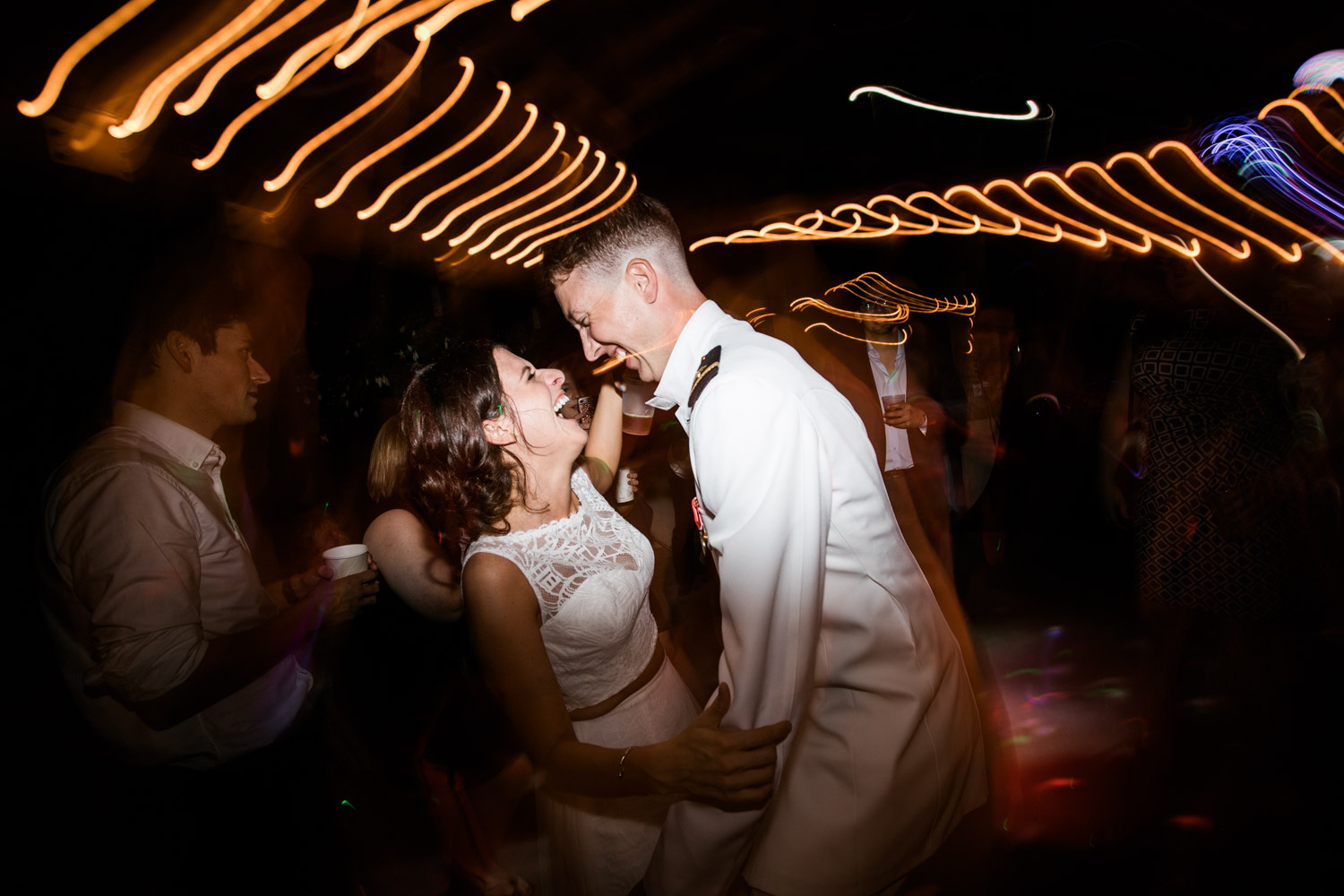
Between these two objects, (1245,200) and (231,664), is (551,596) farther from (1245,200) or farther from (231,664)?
(1245,200)

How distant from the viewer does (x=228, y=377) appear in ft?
6.04

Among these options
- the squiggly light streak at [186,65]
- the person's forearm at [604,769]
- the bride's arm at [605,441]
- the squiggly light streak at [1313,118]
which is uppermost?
the squiggly light streak at [186,65]

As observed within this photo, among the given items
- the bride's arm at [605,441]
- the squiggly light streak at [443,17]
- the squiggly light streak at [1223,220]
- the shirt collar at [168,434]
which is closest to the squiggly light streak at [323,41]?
the squiggly light streak at [443,17]

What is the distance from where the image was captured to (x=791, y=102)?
440 centimetres

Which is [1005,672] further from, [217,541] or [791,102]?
[791,102]

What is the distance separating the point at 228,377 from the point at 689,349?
154 centimetres

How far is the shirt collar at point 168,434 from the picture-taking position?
65.9 inches

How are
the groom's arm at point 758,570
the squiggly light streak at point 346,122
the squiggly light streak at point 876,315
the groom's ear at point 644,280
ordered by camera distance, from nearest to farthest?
the groom's arm at point 758,570
the groom's ear at point 644,280
the squiggly light streak at point 346,122
the squiggly light streak at point 876,315

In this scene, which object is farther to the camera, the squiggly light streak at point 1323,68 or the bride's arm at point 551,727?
the squiggly light streak at point 1323,68

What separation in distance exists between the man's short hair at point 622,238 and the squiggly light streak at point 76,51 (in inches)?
43.3

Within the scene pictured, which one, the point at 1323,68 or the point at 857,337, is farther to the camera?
the point at 857,337

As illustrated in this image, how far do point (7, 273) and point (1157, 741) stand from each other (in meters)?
4.76

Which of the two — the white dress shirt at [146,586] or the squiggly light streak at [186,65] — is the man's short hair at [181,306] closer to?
the white dress shirt at [146,586]

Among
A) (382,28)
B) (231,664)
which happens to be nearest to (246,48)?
(382,28)
